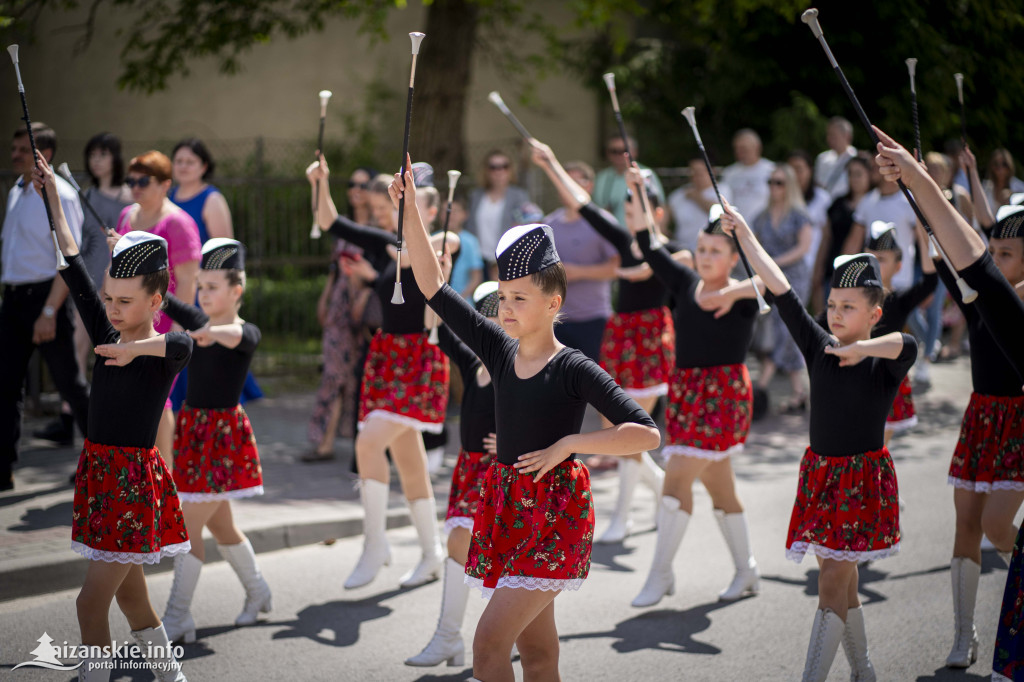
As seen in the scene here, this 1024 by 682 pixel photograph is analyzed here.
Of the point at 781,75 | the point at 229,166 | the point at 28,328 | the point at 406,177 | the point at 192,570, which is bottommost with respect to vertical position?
the point at 192,570

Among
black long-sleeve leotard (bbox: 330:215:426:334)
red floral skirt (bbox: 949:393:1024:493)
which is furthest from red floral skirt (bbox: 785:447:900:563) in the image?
black long-sleeve leotard (bbox: 330:215:426:334)

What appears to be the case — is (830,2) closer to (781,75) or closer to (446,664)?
(781,75)

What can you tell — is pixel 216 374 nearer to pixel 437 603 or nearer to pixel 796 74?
pixel 437 603

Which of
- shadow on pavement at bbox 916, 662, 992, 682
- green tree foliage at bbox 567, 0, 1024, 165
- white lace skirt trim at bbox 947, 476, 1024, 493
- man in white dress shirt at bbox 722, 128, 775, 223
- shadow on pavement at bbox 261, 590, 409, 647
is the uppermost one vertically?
green tree foliage at bbox 567, 0, 1024, 165

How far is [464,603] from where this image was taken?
15.9ft

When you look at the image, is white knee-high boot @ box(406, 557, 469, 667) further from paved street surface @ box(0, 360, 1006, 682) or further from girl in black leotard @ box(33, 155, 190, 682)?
girl in black leotard @ box(33, 155, 190, 682)

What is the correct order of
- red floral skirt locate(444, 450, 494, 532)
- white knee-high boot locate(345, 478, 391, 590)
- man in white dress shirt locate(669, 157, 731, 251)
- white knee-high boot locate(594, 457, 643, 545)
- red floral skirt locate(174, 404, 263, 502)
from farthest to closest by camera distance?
man in white dress shirt locate(669, 157, 731, 251), white knee-high boot locate(594, 457, 643, 545), white knee-high boot locate(345, 478, 391, 590), red floral skirt locate(174, 404, 263, 502), red floral skirt locate(444, 450, 494, 532)

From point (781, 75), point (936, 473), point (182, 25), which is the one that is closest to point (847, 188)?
point (936, 473)

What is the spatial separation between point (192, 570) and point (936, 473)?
5746 mm

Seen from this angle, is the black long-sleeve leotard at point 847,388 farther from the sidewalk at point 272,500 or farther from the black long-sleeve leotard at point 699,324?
the sidewalk at point 272,500

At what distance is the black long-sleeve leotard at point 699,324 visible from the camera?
226 inches

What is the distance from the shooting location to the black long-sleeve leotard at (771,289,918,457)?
14.4 ft

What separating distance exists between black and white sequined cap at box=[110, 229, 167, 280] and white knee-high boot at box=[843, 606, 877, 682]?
10.0 ft

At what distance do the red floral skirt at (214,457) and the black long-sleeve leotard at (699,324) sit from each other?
7.49 feet
